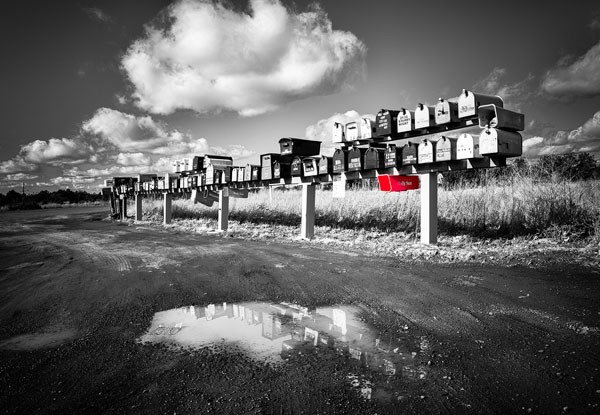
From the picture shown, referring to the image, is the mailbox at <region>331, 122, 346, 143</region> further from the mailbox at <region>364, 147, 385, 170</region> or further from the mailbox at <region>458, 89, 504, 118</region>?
the mailbox at <region>458, 89, 504, 118</region>

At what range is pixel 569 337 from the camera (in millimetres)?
2572

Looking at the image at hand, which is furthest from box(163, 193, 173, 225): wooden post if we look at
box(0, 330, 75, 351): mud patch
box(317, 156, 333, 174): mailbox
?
box(0, 330, 75, 351): mud patch

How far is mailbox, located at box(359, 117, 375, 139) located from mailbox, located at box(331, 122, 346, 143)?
529 millimetres

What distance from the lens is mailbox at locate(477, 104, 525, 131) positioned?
5.60m

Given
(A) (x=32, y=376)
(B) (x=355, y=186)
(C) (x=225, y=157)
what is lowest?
(A) (x=32, y=376)

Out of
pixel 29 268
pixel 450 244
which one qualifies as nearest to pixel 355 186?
pixel 450 244

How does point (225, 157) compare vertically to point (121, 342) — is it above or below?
above

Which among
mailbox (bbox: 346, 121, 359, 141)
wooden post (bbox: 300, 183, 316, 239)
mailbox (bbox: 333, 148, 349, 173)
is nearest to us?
mailbox (bbox: 333, 148, 349, 173)

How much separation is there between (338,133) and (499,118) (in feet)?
11.5

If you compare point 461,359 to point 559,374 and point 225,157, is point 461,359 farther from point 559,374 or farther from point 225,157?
point 225,157

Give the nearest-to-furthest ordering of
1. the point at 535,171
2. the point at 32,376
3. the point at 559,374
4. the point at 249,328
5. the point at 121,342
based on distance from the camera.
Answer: the point at 559,374, the point at 32,376, the point at 121,342, the point at 249,328, the point at 535,171

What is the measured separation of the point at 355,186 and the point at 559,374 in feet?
41.0

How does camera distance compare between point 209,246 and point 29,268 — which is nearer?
point 29,268

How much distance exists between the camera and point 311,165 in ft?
28.5
